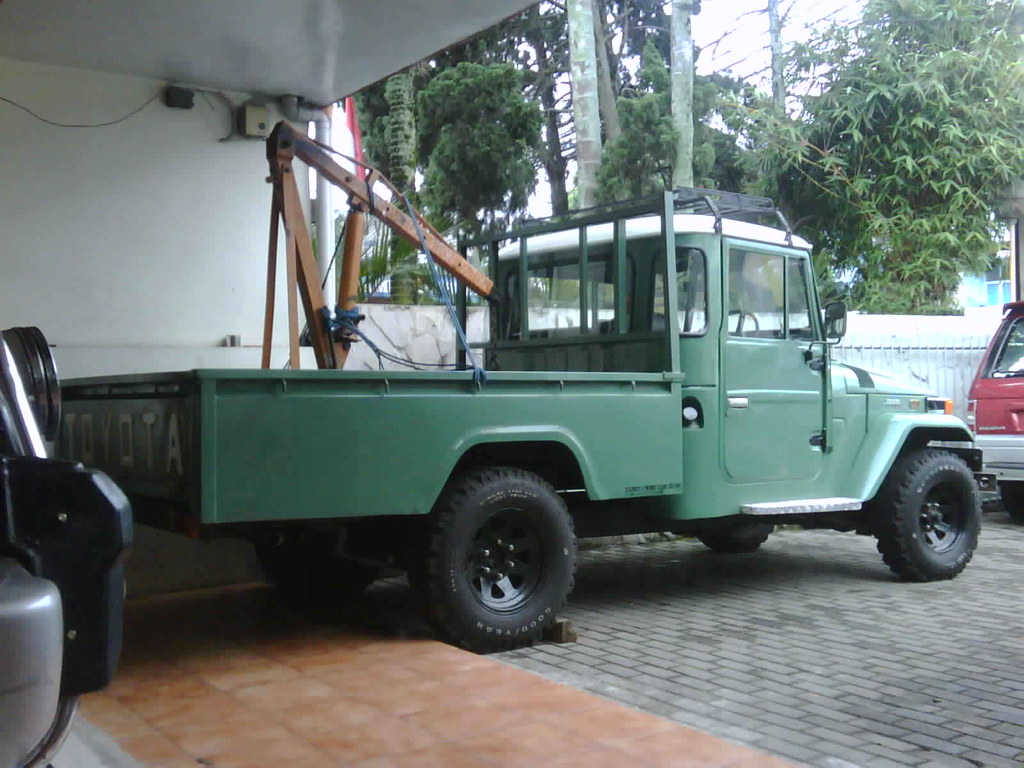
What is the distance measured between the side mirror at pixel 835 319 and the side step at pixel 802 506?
1085 mm

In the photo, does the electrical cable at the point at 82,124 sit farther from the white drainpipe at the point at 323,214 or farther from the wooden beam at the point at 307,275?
the wooden beam at the point at 307,275

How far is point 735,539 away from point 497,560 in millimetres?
3565

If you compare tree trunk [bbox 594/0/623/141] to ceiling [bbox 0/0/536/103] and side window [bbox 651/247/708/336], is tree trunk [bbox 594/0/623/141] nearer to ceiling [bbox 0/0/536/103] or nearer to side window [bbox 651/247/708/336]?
ceiling [bbox 0/0/536/103]

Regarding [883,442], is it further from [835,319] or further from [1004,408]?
[1004,408]

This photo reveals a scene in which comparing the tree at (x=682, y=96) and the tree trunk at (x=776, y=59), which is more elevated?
the tree trunk at (x=776, y=59)

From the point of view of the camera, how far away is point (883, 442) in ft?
23.8

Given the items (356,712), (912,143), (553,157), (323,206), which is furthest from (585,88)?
(356,712)

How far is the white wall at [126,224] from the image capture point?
261 inches

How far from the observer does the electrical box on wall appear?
295 inches

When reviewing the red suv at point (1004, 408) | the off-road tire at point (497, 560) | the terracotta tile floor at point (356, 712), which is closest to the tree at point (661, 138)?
the red suv at point (1004, 408)

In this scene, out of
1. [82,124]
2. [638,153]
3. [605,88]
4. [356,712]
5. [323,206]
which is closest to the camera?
[356,712]

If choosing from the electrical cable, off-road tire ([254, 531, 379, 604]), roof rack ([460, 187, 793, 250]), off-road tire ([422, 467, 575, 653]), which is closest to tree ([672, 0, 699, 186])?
roof rack ([460, 187, 793, 250])

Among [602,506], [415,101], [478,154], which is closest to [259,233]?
[602,506]

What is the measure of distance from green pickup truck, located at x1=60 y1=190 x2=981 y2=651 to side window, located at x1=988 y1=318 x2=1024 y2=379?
10.3ft
